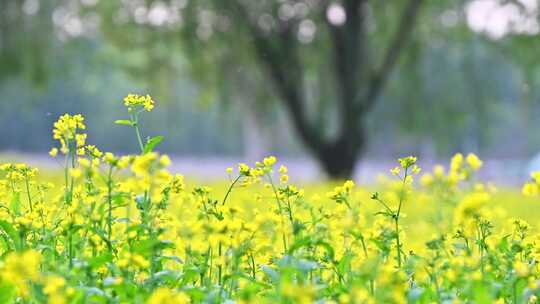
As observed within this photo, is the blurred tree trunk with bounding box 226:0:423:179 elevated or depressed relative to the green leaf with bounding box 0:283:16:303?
elevated

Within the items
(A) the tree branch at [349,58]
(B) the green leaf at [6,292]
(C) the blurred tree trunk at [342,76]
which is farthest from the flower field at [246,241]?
(A) the tree branch at [349,58]

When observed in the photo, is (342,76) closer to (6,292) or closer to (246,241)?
(246,241)

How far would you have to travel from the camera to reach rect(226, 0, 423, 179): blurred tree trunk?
584 inches

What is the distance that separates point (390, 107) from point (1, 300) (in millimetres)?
17933

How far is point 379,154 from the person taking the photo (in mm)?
55531

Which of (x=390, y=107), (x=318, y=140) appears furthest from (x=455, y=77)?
(x=318, y=140)

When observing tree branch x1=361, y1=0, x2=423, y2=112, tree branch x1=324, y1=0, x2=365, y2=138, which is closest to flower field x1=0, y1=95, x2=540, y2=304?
tree branch x1=361, y1=0, x2=423, y2=112


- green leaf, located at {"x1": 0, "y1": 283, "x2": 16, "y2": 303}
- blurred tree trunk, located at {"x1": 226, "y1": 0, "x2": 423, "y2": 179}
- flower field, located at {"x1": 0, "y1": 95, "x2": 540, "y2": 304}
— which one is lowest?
green leaf, located at {"x1": 0, "y1": 283, "x2": 16, "y2": 303}

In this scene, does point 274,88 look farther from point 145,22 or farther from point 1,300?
point 1,300

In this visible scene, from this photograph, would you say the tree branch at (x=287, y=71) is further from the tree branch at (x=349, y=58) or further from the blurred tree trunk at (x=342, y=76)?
the tree branch at (x=349, y=58)

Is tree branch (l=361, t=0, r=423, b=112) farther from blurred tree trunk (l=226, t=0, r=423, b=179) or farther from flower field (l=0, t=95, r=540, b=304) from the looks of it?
flower field (l=0, t=95, r=540, b=304)

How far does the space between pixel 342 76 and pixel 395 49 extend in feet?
3.65

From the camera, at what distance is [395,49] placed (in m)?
14.7

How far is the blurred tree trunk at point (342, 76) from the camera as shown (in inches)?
584
